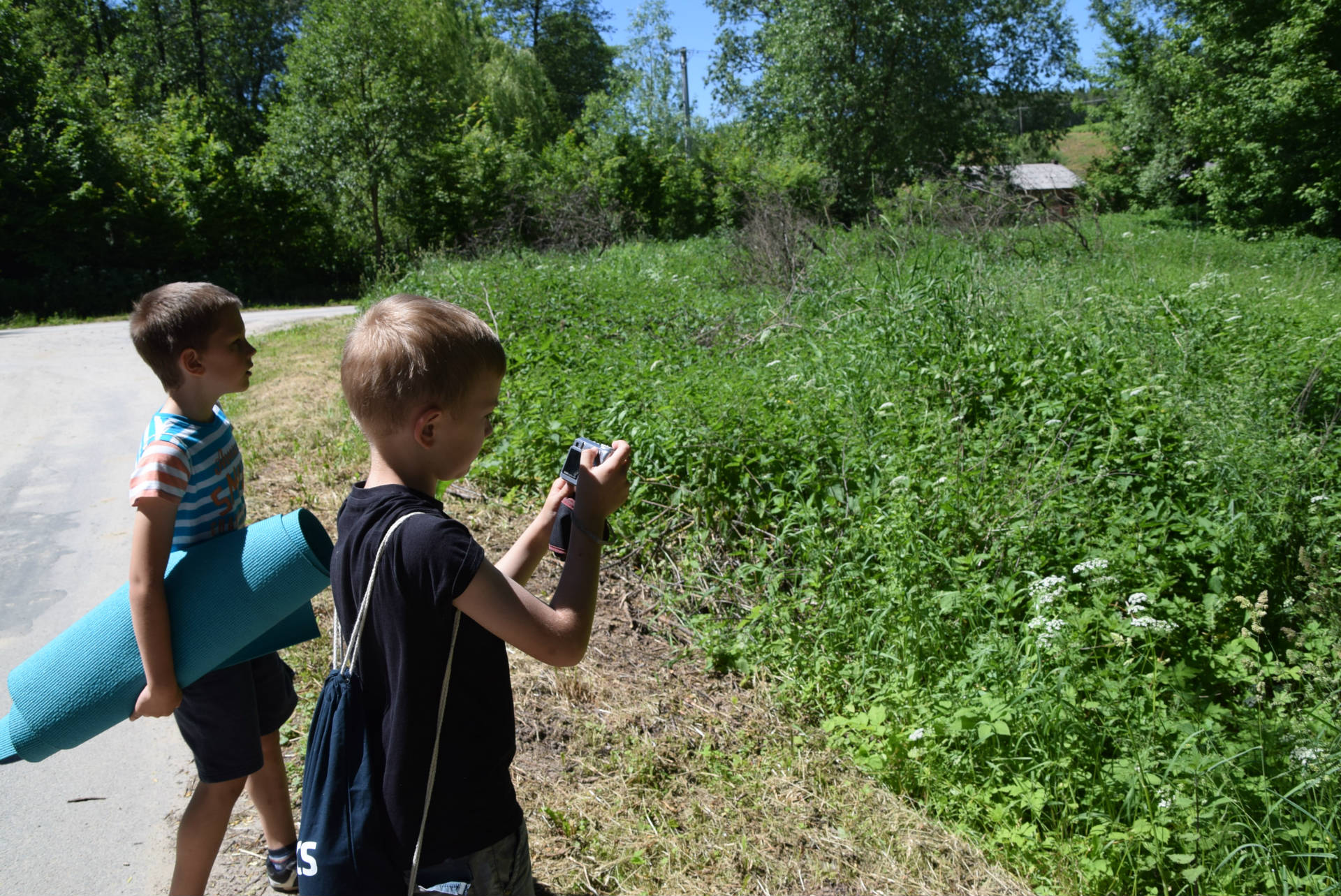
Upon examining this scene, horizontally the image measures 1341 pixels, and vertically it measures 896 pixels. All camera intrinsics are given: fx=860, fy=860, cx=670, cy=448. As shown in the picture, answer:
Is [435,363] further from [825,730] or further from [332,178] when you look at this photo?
[332,178]

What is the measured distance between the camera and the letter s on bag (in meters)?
1.43

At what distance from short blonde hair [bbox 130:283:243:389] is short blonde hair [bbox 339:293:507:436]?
824mm

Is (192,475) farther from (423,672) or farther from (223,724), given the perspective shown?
(423,672)

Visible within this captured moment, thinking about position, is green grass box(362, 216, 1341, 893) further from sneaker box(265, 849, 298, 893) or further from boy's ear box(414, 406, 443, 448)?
boy's ear box(414, 406, 443, 448)

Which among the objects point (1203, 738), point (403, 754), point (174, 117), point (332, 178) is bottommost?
point (1203, 738)

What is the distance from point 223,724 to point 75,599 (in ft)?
9.71

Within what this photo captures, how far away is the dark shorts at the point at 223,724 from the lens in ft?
6.73

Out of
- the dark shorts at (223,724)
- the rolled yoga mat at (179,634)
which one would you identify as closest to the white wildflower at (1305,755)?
the rolled yoga mat at (179,634)

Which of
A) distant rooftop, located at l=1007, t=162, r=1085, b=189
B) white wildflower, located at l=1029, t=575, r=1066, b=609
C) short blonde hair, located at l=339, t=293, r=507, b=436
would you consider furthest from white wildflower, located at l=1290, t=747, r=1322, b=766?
distant rooftop, located at l=1007, t=162, r=1085, b=189

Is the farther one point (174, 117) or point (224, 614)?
point (174, 117)

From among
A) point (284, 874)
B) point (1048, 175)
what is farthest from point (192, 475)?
point (1048, 175)

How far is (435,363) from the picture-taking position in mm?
1494

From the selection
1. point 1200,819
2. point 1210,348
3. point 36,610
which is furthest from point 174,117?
point 1200,819

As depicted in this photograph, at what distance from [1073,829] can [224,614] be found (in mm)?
2513
